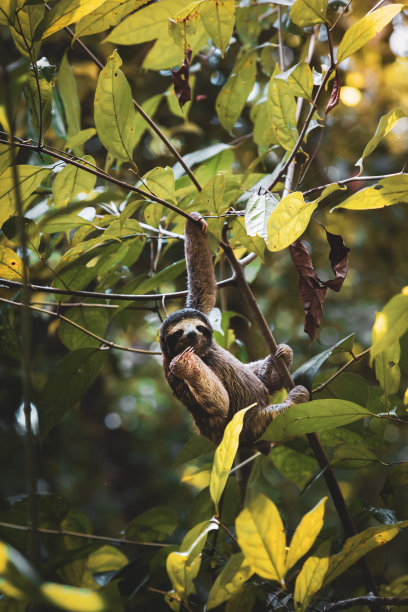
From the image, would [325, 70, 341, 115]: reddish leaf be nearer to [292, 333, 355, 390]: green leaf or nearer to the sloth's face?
[292, 333, 355, 390]: green leaf

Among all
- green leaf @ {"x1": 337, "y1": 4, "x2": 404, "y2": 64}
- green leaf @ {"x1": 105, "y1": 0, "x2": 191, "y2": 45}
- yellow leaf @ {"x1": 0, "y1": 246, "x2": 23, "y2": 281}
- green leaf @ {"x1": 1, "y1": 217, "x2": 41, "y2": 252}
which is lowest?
yellow leaf @ {"x1": 0, "y1": 246, "x2": 23, "y2": 281}

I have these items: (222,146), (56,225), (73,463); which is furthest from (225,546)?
(73,463)

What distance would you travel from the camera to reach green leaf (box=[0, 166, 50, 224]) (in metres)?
1.27

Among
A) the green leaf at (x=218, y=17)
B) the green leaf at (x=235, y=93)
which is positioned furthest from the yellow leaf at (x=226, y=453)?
the green leaf at (x=235, y=93)

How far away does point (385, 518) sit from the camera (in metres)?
1.41

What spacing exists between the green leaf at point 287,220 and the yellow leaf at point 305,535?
53 cm

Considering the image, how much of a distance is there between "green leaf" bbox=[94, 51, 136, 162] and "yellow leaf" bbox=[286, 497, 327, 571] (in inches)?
36.9

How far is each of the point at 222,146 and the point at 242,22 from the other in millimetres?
694

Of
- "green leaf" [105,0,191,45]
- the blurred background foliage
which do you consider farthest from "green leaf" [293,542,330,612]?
"green leaf" [105,0,191,45]

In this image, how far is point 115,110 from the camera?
1.23 metres

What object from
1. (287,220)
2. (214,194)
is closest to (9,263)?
(214,194)

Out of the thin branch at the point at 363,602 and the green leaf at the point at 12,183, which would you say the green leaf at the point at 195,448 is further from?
the green leaf at the point at 12,183

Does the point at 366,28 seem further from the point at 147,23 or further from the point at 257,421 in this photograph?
the point at 257,421

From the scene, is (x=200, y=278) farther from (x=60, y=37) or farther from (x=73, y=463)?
(x=73, y=463)
